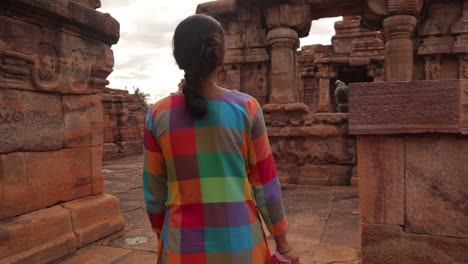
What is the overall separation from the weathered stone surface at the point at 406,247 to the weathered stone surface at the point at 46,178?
8.11 ft

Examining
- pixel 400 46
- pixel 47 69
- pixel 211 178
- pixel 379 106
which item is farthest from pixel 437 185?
pixel 400 46

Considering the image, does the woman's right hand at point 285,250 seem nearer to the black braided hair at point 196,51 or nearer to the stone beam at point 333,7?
the black braided hair at point 196,51

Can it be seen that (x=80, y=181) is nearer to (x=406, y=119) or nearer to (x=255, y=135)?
(x=255, y=135)

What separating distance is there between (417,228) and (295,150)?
4032 millimetres

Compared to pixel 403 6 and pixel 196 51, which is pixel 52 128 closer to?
pixel 196 51

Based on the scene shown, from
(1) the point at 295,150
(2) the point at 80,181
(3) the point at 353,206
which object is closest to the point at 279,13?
(1) the point at 295,150

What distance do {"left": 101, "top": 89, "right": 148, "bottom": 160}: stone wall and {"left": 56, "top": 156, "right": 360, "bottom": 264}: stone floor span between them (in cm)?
604

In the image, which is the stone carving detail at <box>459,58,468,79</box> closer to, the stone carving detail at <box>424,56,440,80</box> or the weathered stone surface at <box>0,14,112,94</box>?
the stone carving detail at <box>424,56,440,80</box>

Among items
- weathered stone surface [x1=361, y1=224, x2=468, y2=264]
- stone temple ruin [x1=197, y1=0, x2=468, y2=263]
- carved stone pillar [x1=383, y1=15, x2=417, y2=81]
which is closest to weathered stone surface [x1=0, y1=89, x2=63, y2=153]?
stone temple ruin [x1=197, y1=0, x2=468, y2=263]

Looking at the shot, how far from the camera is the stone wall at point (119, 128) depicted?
11.1 meters

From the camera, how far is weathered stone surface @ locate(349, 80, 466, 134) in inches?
78.5

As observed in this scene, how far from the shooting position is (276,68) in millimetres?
6434

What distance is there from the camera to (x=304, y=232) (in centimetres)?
333

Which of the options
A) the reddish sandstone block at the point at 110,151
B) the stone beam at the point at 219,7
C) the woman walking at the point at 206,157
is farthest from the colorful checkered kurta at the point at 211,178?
the reddish sandstone block at the point at 110,151
